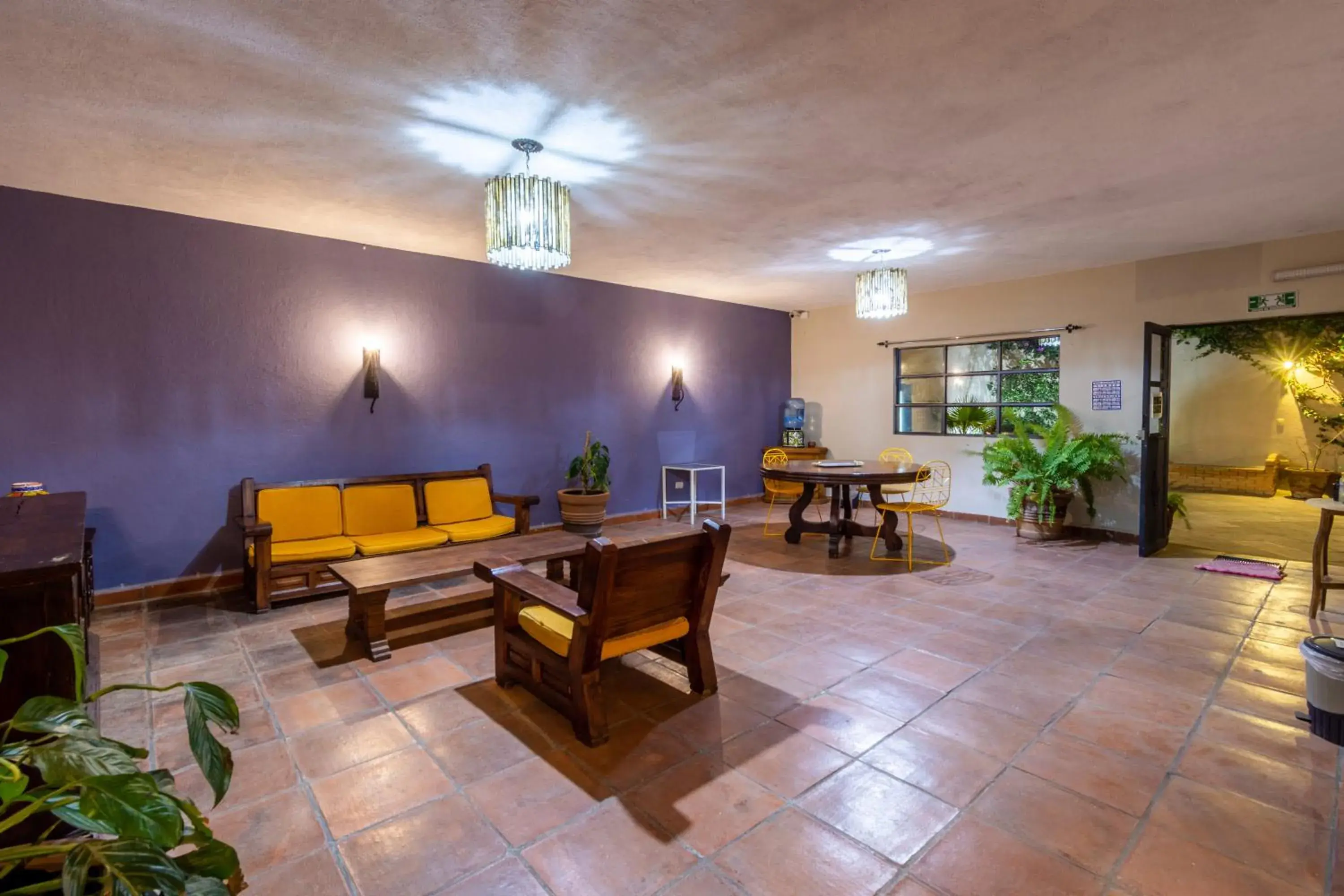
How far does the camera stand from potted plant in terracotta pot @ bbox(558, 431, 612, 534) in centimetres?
576

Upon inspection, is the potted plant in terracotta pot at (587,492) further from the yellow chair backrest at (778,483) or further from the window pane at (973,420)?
the window pane at (973,420)

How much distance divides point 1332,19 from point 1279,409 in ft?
32.3

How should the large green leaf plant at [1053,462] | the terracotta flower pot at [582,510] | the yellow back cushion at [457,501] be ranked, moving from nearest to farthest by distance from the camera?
the yellow back cushion at [457,501] < the large green leaf plant at [1053,462] < the terracotta flower pot at [582,510]

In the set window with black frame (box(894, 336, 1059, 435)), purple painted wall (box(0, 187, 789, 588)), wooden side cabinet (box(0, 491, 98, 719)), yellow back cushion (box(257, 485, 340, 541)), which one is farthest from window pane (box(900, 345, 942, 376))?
wooden side cabinet (box(0, 491, 98, 719))

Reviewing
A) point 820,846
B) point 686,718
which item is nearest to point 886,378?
point 686,718

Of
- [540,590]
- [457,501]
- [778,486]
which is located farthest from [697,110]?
[778,486]

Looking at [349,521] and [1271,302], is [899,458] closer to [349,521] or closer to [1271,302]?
[1271,302]

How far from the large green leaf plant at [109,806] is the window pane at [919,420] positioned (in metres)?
7.35

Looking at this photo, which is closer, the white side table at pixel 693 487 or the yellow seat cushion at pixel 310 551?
the yellow seat cushion at pixel 310 551

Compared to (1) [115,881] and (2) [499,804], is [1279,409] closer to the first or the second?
(2) [499,804]

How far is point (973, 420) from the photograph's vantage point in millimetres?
6941

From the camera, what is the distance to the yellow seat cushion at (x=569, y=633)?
246cm

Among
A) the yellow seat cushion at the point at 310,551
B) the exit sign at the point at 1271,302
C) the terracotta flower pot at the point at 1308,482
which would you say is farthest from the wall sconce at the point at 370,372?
the terracotta flower pot at the point at 1308,482

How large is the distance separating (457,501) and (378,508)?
0.59 metres
